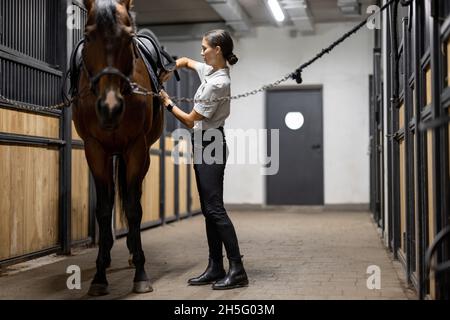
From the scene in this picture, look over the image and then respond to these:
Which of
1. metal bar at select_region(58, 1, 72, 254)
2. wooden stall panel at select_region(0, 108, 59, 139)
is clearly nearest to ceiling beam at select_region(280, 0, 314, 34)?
metal bar at select_region(58, 1, 72, 254)

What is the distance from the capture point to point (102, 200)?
2.96m

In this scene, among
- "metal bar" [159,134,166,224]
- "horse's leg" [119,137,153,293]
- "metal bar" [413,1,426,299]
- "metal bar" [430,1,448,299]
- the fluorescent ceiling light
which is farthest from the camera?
the fluorescent ceiling light

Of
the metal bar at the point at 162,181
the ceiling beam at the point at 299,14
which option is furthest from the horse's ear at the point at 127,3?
the ceiling beam at the point at 299,14

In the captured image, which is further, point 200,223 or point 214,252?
point 200,223

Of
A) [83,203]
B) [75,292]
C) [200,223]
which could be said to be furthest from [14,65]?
[200,223]

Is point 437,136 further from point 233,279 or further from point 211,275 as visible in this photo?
point 211,275

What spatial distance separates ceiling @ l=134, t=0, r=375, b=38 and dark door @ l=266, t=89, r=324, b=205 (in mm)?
1182

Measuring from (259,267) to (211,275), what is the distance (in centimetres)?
65

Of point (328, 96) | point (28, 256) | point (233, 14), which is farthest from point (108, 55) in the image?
point (328, 96)

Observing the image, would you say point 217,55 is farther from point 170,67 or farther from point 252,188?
point 252,188

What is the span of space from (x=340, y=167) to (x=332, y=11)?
2445 mm

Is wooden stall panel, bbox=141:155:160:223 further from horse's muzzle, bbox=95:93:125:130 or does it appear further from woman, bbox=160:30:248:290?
horse's muzzle, bbox=95:93:125:130

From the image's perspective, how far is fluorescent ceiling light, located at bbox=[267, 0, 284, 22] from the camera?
752 centimetres

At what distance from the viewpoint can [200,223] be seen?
275 inches
